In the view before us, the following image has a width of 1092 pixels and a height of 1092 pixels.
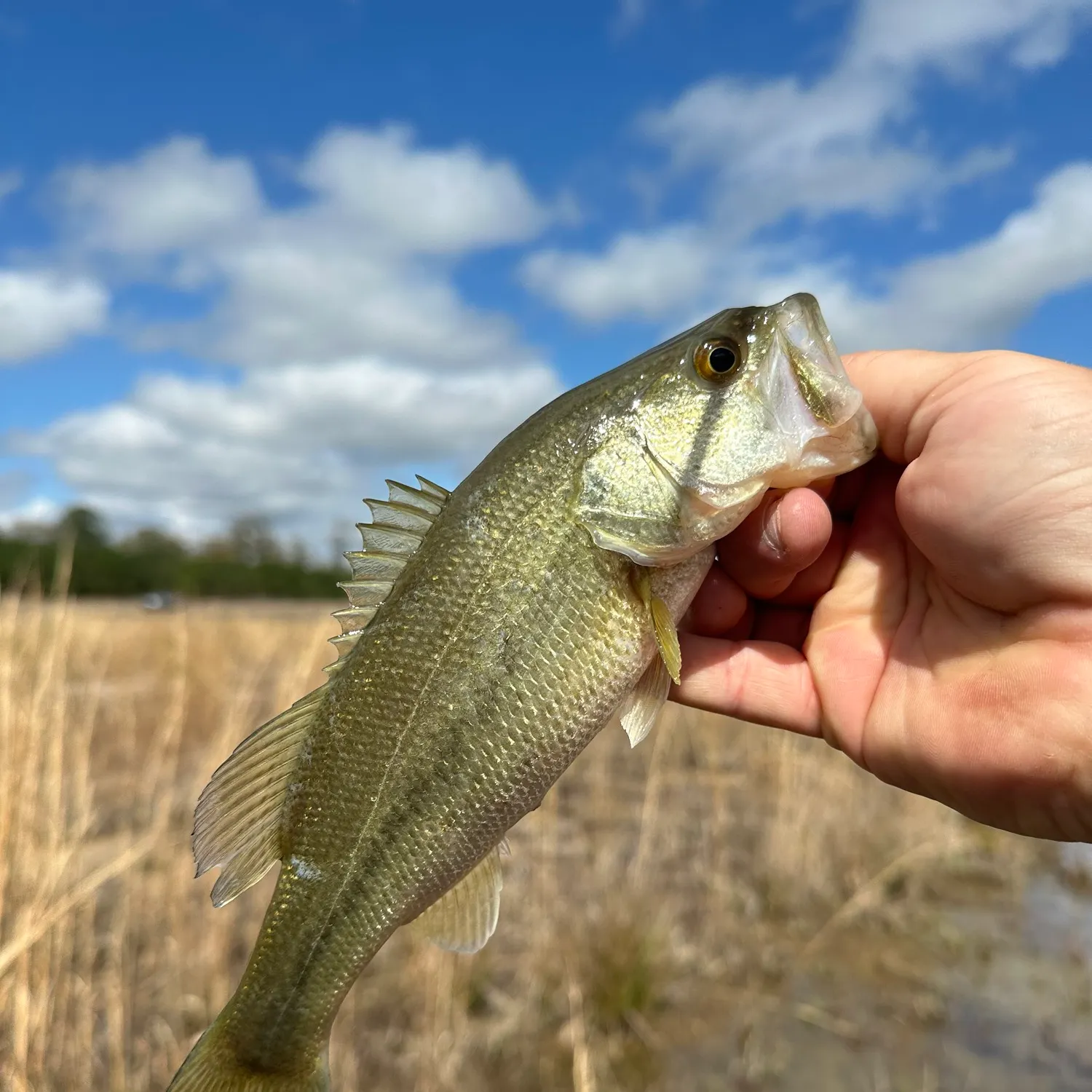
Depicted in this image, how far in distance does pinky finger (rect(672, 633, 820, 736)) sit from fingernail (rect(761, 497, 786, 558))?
1.57 ft

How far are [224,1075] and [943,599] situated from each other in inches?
96.5

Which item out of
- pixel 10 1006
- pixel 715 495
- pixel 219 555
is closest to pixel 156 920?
pixel 10 1006

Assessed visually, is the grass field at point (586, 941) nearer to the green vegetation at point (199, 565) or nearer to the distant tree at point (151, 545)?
the green vegetation at point (199, 565)

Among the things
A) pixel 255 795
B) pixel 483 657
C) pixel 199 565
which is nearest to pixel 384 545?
pixel 483 657

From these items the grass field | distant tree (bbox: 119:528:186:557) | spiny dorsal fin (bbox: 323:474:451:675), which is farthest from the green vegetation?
spiny dorsal fin (bbox: 323:474:451:675)

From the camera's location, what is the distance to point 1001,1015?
5766 millimetres

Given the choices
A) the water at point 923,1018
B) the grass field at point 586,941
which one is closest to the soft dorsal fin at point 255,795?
the grass field at point 586,941

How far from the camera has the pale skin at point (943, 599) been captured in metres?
2.10

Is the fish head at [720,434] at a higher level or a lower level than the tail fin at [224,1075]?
higher

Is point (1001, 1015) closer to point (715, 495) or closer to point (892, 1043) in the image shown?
point (892, 1043)

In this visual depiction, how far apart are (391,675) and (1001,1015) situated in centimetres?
609

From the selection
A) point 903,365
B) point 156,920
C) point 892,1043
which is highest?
point 903,365

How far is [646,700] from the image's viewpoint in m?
2.25

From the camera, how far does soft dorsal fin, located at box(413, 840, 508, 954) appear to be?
2182mm
